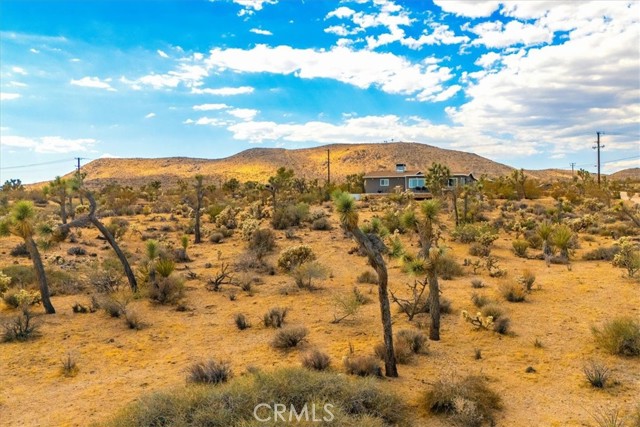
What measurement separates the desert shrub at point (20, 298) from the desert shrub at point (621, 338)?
1544cm

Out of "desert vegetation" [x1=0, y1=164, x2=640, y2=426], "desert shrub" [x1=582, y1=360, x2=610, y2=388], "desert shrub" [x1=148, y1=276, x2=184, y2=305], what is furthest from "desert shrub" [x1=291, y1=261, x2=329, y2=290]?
"desert shrub" [x1=582, y1=360, x2=610, y2=388]

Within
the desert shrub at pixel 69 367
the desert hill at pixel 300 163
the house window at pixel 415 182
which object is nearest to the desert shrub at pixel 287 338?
the desert shrub at pixel 69 367

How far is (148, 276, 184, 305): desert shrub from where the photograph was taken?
49.0ft

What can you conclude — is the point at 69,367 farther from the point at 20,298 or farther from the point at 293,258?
the point at 293,258

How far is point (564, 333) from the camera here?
11523 mm

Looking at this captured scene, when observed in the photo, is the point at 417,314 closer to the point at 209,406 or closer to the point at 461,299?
the point at 461,299

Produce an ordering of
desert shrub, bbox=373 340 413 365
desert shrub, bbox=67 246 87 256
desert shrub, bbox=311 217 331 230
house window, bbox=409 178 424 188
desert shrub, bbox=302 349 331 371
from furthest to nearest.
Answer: house window, bbox=409 178 424 188 < desert shrub, bbox=311 217 331 230 < desert shrub, bbox=67 246 87 256 < desert shrub, bbox=373 340 413 365 < desert shrub, bbox=302 349 331 371

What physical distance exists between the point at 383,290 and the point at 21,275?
14.7 meters

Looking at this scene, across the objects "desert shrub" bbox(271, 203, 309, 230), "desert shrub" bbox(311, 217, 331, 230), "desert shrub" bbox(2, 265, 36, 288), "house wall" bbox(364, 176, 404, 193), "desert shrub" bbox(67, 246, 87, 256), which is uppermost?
"house wall" bbox(364, 176, 404, 193)

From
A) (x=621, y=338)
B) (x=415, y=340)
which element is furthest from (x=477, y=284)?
(x=415, y=340)

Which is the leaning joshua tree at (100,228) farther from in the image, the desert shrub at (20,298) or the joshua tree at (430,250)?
the joshua tree at (430,250)

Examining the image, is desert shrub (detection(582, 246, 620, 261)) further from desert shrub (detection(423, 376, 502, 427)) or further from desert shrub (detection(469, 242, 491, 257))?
desert shrub (detection(423, 376, 502, 427))

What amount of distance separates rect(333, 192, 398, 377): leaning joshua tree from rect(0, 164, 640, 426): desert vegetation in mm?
31

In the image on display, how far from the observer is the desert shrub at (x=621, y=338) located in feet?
32.3
